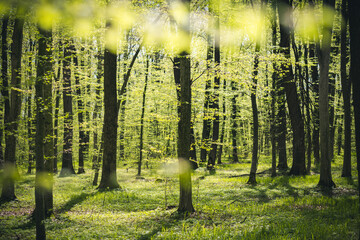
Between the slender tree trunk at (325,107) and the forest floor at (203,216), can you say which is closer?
the forest floor at (203,216)

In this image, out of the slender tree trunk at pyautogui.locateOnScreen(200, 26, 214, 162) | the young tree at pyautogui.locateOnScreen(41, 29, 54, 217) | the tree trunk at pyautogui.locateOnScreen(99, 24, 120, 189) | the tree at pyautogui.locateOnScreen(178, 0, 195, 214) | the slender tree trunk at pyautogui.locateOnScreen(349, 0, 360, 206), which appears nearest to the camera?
the slender tree trunk at pyautogui.locateOnScreen(349, 0, 360, 206)

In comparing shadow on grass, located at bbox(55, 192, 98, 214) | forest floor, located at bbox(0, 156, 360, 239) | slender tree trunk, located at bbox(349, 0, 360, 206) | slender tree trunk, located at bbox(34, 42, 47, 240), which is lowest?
shadow on grass, located at bbox(55, 192, 98, 214)

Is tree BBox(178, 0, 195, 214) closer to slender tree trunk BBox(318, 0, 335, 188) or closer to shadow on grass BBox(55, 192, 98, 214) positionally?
shadow on grass BBox(55, 192, 98, 214)

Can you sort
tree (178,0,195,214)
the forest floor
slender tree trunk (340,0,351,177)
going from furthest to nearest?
1. slender tree trunk (340,0,351,177)
2. tree (178,0,195,214)
3. the forest floor

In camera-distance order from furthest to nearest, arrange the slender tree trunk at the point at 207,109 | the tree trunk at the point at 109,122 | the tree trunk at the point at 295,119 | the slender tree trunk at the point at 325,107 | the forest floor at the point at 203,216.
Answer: the tree trunk at the point at 295,119 < the tree trunk at the point at 109,122 < the slender tree trunk at the point at 325,107 < the slender tree trunk at the point at 207,109 < the forest floor at the point at 203,216

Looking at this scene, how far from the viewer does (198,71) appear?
8.97m

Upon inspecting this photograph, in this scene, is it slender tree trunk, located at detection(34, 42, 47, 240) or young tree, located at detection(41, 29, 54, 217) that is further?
young tree, located at detection(41, 29, 54, 217)

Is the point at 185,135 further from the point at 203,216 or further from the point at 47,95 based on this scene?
the point at 47,95

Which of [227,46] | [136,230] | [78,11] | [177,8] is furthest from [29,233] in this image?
[227,46]

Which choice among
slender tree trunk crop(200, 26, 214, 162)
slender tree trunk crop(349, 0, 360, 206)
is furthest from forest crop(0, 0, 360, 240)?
slender tree trunk crop(200, 26, 214, 162)

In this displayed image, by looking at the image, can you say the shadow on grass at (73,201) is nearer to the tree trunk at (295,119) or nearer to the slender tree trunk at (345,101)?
the tree trunk at (295,119)

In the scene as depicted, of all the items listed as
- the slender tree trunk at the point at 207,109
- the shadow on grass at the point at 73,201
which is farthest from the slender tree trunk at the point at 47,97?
the slender tree trunk at the point at 207,109

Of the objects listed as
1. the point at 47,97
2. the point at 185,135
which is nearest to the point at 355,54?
the point at 185,135

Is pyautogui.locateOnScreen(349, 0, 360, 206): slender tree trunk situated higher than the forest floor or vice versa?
pyautogui.locateOnScreen(349, 0, 360, 206): slender tree trunk
